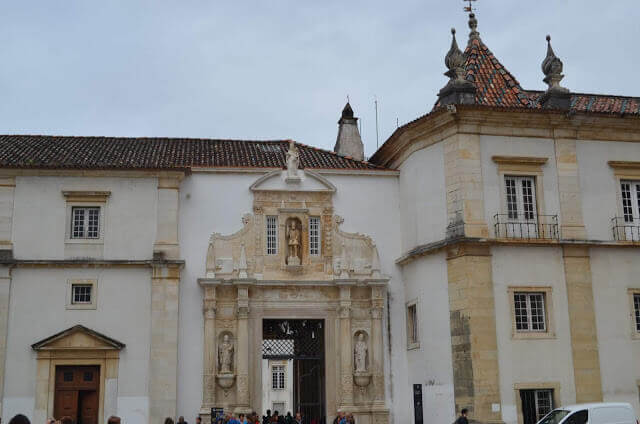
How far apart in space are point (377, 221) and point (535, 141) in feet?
16.5

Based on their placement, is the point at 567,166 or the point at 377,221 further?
the point at 377,221

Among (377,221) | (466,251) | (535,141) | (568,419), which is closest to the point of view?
(568,419)

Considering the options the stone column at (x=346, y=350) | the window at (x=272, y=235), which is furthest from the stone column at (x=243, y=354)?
the stone column at (x=346, y=350)

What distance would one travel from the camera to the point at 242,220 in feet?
75.0

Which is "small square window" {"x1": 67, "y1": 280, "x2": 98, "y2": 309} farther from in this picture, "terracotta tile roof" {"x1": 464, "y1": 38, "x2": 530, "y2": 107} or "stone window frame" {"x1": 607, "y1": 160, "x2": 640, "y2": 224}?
"stone window frame" {"x1": 607, "y1": 160, "x2": 640, "y2": 224}

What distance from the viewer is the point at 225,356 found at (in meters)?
21.7

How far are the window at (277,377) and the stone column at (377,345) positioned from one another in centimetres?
2321

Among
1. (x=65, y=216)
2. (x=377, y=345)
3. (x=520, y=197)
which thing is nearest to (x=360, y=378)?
(x=377, y=345)

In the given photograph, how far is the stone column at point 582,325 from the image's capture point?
2002 cm

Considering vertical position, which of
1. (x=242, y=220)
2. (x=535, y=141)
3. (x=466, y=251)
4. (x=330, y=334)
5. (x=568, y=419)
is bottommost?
(x=568, y=419)

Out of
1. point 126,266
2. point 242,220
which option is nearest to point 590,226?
point 242,220

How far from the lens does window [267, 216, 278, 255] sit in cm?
2295

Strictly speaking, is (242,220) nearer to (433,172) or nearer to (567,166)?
(433,172)

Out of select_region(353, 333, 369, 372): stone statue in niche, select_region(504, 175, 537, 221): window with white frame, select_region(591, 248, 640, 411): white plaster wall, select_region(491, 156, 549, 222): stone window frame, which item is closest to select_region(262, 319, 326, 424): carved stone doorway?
select_region(353, 333, 369, 372): stone statue in niche
